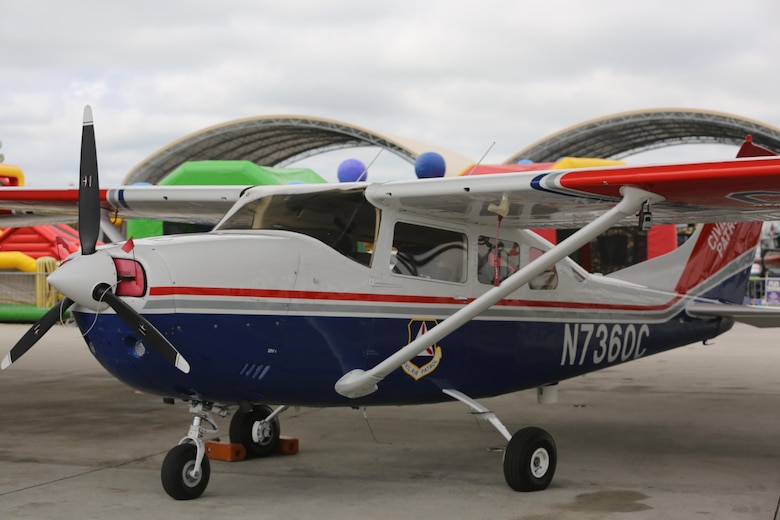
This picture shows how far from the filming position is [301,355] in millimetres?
5820

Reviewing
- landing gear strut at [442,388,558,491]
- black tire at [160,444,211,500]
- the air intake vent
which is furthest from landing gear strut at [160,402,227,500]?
landing gear strut at [442,388,558,491]

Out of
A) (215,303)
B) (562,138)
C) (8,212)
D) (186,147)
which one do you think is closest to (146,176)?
(186,147)

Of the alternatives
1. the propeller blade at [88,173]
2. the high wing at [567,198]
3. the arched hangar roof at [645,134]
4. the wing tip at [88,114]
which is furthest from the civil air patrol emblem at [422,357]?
the arched hangar roof at [645,134]

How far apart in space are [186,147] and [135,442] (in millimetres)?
37285

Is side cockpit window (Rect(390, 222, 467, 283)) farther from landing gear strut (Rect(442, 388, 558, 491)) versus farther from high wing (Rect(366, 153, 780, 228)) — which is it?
landing gear strut (Rect(442, 388, 558, 491))

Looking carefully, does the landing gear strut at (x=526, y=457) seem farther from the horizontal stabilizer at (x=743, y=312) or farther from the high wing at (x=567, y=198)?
the horizontal stabilizer at (x=743, y=312)

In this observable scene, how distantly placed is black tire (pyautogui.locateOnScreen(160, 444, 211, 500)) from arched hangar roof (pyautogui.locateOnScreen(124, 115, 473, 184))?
34292mm

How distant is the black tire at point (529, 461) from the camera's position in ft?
20.2

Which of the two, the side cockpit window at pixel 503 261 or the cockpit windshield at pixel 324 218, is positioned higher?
the cockpit windshield at pixel 324 218

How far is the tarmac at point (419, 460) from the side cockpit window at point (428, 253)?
1173 mm

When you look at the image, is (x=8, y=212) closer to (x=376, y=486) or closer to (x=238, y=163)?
(x=376, y=486)

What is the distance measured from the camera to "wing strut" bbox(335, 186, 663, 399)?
5.83 m

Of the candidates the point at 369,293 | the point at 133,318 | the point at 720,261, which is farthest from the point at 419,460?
the point at 720,261

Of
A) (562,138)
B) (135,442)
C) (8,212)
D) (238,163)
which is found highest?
(562,138)
